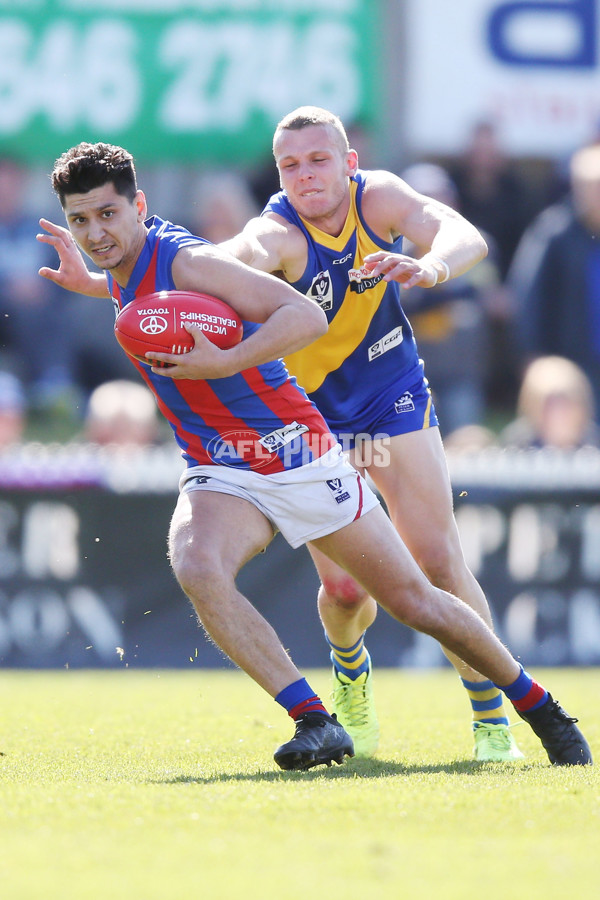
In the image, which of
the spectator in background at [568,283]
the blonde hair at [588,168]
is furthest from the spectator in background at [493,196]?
the blonde hair at [588,168]

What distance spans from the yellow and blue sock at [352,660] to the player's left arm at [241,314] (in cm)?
171

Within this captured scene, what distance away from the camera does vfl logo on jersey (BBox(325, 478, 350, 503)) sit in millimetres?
4953

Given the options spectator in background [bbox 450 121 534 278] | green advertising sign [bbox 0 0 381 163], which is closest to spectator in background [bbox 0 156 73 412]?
green advertising sign [bbox 0 0 381 163]

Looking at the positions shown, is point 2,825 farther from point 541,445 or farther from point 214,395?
point 541,445

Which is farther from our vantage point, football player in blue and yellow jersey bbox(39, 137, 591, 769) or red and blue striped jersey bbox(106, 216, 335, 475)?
red and blue striped jersey bbox(106, 216, 335, 475)

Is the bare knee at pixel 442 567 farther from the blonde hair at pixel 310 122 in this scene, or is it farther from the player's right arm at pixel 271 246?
the blonde hair at pixel 310 122

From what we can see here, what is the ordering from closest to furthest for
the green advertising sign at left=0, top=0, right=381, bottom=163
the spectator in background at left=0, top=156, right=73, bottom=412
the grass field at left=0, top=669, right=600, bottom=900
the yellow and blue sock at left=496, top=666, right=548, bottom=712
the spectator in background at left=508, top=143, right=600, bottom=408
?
the grass field at left=0, top=669, right=600, bottom=900
the yellow and blue sock at left=496, top=666, right=548, bottom=712
the spectator in background at left=508, top=143, right=600, bottom=408
the spectator in background at left=0, top=156, right=73, bottom=412
the green advertising sign at left=0, top=0, right=381, bottom=163

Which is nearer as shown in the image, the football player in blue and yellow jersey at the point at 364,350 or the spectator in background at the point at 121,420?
the football player in blue and yellow jersey at the point at 364,350

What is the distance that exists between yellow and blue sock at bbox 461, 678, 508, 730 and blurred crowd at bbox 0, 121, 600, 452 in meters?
4.32

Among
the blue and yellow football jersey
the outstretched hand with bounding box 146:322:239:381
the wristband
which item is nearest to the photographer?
the outstretched hand with bounding box 146:322:239:381

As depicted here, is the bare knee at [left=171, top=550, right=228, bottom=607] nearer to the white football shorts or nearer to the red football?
the white football shorts

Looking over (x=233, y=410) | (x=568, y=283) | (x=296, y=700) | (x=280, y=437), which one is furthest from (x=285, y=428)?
(x=568, y=283)

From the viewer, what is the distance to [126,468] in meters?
9.42

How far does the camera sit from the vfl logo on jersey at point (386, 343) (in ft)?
18.8
